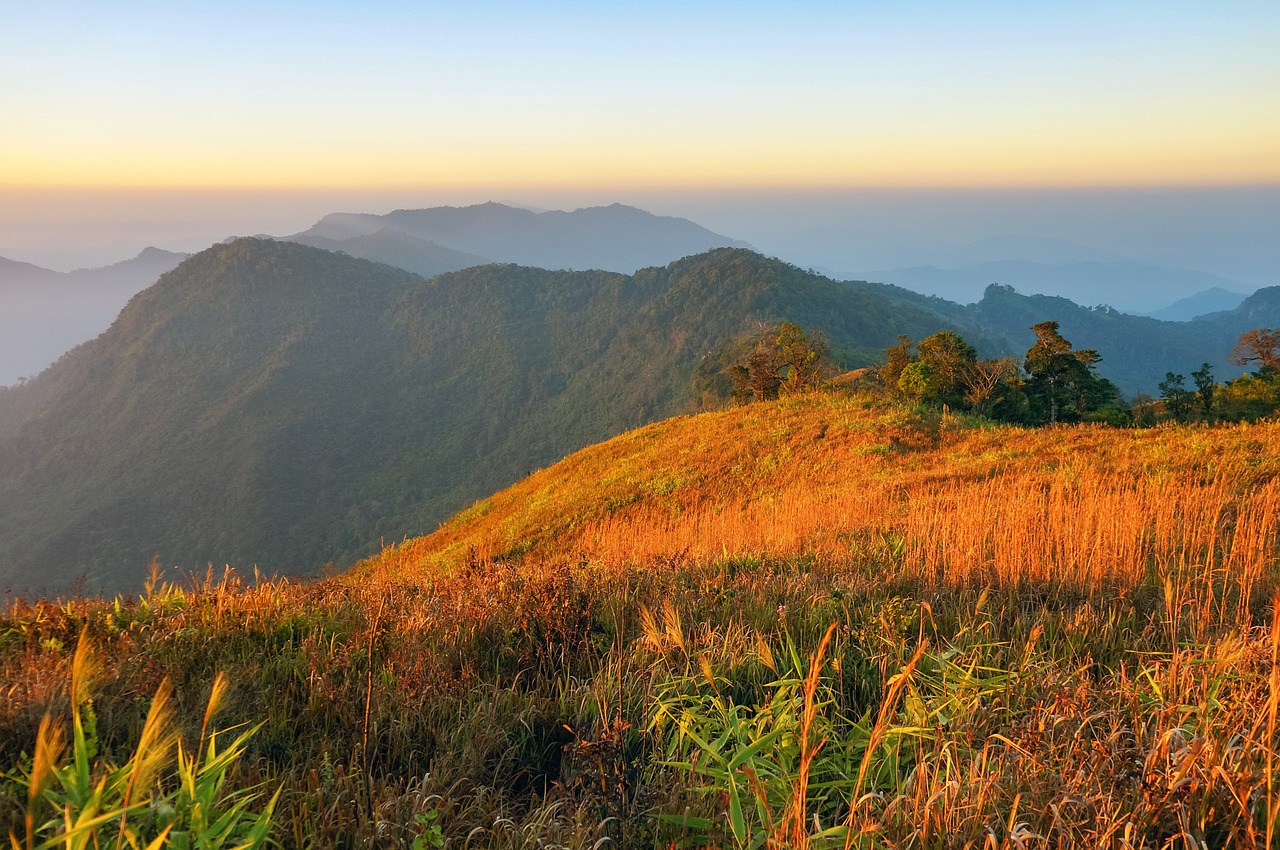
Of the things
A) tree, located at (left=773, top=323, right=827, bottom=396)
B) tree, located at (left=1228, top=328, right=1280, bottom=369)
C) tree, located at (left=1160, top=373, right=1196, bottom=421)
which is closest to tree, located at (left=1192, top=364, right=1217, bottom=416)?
tree, located at (left=1160, top=373, right=1196, bottom=421)

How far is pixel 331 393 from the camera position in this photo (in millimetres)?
127250

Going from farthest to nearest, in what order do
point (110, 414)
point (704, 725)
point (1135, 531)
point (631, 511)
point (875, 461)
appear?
1. point (110, 414)
2. point (631, 511)
3. point (875, 461)
4. point (1135, 531)
5. point (704, 725)

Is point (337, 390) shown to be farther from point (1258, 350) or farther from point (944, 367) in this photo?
point (1258, 350)

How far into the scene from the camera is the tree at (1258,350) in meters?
29.7

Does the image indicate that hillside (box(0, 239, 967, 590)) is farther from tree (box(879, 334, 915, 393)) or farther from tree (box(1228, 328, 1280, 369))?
tree (box(879, 334, 915, 393))

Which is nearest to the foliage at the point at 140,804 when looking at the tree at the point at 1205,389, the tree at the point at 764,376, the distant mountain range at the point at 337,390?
the tree at the point at 764,376

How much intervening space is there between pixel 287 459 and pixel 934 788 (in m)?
119

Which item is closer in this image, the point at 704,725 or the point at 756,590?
the point at 704,725

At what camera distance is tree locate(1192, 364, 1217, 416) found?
81.5ft

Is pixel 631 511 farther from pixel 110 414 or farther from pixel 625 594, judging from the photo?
pixel 110 414

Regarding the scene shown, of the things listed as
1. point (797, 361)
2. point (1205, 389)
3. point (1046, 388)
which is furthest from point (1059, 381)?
point (797, 361)

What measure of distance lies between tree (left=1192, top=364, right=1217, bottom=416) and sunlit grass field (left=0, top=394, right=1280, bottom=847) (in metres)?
25.8

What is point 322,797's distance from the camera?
6.29 feet

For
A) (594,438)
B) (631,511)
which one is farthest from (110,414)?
(631,511)
